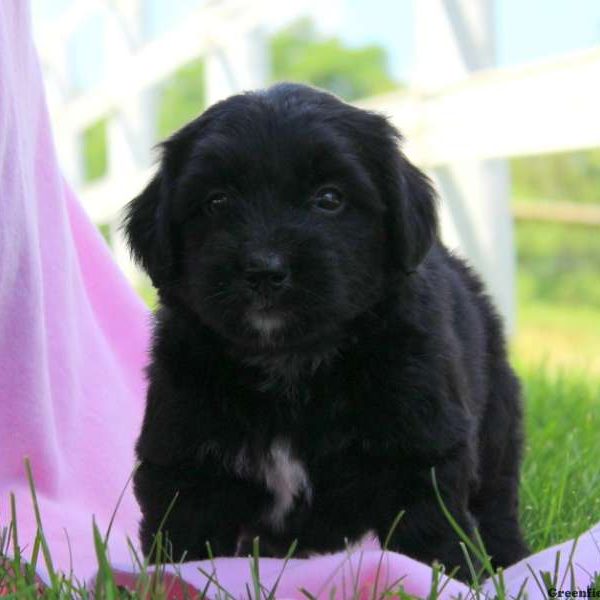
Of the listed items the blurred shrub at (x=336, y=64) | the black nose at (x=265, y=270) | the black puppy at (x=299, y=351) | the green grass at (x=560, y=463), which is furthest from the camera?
the blurred shrub at (x=336, y=64)

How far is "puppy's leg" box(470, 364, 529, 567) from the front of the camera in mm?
2834

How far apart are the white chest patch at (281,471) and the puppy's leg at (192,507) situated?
54 millimetres

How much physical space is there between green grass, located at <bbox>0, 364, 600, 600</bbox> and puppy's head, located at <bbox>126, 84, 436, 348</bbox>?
1.72ft

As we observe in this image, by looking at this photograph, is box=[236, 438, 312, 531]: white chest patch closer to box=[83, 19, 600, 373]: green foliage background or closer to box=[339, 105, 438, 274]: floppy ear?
box=[339, 105, 438, 274]: floppy ear

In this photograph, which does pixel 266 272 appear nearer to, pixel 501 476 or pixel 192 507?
pixel 192 507

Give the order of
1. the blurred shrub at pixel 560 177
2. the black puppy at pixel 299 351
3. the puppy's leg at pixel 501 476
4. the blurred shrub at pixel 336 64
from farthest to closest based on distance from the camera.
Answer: the blurred shrub at pixel 336 64 → the blurred shrub at pixel 560 177 → the puppy's leg at pixel 501 476 → the black puppy at pixel 299 351

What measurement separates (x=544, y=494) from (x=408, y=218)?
40.1 inches

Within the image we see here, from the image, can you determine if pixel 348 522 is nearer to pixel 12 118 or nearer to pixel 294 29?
pixel 12 118

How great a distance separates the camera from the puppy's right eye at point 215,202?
2.45 meters

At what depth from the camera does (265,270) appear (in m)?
2.22

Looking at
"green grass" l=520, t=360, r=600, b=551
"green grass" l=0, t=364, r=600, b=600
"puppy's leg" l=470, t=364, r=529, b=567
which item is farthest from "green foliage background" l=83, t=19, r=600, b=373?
"puppy's leg" l=470, t=364, r=529, b=567

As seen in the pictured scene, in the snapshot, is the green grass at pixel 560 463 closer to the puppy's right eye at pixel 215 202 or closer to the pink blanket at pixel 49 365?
the pink blanket at pixel 49 365

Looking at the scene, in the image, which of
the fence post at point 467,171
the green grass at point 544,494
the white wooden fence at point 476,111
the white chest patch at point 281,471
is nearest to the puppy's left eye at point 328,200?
the white chest patch at point 281,471

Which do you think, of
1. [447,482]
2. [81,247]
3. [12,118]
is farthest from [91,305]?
[447,482]
